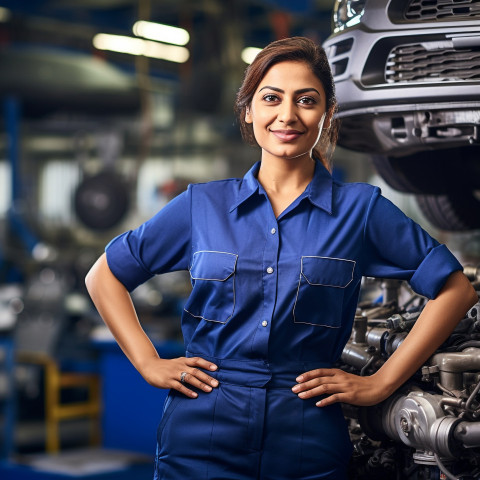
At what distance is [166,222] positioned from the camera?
169cm

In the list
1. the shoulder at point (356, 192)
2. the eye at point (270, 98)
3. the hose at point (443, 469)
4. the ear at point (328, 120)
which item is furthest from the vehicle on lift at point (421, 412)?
the eye at point (270, 98)

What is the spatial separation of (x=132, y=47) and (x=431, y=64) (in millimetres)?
9146

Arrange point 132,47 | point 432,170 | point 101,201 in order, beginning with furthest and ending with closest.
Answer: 1. point 132,47
2. point 101,201
3. point 432,170

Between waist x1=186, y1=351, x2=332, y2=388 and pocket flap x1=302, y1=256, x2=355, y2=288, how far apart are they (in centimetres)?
17

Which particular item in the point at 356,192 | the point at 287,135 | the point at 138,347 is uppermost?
the point at 287,135

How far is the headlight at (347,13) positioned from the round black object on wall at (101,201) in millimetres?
7301

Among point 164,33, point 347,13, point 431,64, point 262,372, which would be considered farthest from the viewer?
point 164,33

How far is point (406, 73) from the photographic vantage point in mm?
2119

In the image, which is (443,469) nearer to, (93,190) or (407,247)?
(407,247)

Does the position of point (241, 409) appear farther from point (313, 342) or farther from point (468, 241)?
point (468, 241)

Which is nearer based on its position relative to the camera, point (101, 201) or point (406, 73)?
point (406, 73)

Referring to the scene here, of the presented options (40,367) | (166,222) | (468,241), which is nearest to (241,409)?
(166,222)

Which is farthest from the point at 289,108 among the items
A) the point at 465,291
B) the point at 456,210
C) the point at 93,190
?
the point at 93,190

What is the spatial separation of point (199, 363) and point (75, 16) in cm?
883
